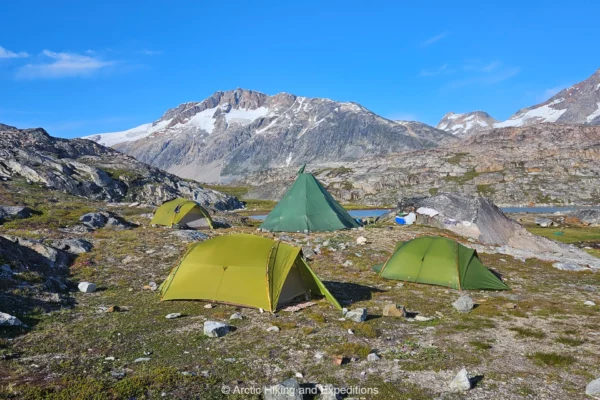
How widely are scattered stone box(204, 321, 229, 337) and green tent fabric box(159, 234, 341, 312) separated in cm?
237

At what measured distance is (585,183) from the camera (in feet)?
508

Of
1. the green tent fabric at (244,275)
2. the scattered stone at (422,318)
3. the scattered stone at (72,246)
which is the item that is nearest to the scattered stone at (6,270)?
the green tent fabric at (244,275)

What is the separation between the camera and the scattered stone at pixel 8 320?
10527 millimetres

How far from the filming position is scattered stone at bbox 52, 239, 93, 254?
71.2 feet

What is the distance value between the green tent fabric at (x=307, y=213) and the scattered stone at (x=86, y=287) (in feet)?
62.7

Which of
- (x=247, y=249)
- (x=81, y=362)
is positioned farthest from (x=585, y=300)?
(x=81, y=362)

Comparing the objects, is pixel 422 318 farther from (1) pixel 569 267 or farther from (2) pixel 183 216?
(2) pixel 183 216

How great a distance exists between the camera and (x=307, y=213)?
110 ft

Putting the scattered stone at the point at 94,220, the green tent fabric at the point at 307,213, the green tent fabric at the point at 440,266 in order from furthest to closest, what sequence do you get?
1. the green tent fabric at the point at 307,213
2. the scattered stone at the point at 94,220
3. the green tent fabric at the point at 440,266

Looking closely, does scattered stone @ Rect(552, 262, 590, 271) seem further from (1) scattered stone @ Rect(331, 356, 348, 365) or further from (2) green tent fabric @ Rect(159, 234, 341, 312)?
(1) scattered stone @ Rect(331, 356, 348, 365)

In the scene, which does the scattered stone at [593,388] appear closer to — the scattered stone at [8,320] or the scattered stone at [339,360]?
the scattered stone at [339,360]

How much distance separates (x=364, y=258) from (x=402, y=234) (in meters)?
8.37

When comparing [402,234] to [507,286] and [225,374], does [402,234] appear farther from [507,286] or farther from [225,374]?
[225,374]

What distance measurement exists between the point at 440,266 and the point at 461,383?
Answer: 1046 centimetres
